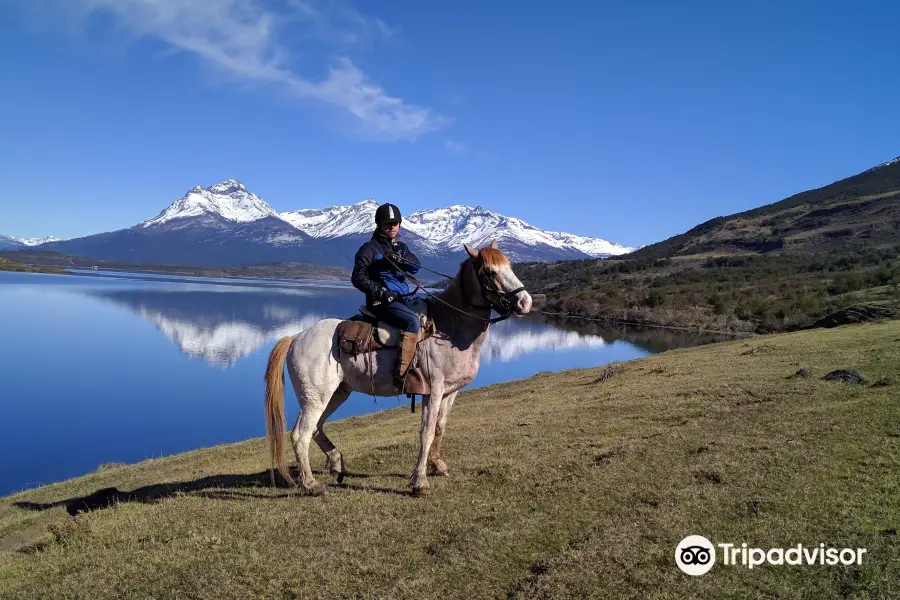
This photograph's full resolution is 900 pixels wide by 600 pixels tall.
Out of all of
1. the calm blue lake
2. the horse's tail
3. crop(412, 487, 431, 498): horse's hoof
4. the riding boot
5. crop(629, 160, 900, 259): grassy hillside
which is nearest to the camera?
crop(412, 487, 431, 498): horse's hoof

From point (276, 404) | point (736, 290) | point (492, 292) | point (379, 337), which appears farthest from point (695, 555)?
point (736, 290)

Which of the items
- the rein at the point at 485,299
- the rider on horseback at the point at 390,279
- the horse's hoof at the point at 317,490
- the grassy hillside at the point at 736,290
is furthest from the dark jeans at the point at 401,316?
the grassy hillside at the point at 736,290

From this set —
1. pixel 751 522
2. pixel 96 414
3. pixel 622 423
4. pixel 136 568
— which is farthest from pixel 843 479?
pixel 96 414

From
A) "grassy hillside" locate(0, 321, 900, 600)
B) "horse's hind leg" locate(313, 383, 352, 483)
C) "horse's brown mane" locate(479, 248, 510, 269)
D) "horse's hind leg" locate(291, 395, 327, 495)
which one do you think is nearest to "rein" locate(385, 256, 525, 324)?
"horse's brown mane" locate(479, 248, 510, 269)

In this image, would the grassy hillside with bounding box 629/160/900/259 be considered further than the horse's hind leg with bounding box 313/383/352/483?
Yes

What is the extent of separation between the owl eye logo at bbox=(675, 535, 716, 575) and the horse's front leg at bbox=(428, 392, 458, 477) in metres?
3.54

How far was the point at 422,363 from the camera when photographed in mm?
7043

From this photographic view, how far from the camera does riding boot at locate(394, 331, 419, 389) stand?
6988 millimetres

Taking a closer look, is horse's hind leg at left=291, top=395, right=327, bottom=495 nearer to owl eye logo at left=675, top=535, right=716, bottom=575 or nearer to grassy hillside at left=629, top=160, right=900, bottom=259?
owl eye logo at left=675, top=535, right=716, bottom=575

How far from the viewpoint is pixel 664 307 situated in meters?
73.9

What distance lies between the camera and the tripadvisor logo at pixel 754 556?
4.57 m

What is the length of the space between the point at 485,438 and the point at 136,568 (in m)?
6.41

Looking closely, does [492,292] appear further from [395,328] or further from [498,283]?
[395,328]

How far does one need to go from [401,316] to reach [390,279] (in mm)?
634
